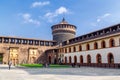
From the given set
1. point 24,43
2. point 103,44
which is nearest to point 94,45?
point 103,44

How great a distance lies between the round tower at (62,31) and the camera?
6425 centimetres

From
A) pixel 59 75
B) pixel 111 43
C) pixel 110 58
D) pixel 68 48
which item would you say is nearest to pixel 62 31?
pixel 68 48

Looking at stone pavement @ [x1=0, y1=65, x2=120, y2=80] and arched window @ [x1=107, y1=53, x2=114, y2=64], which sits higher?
arched window @ [x1=107, y1=53, x2=114, y2=64]

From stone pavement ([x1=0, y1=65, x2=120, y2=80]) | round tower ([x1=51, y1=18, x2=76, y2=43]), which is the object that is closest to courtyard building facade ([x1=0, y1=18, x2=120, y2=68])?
round tower ([x1=51, y1=18, x2=76, y2=43])

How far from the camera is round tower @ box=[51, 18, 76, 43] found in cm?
6425

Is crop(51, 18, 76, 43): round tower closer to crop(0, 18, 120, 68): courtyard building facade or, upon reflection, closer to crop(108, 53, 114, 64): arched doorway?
crop(0, 18, 120, 68): courtyard building facade

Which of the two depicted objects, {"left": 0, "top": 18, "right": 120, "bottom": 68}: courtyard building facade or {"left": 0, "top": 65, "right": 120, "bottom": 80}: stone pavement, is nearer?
{"left": 0, "top": 65, "right": 120, "bottom": 80}: stone pavement

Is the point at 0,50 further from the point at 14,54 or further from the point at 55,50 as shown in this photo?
the point at 55,50

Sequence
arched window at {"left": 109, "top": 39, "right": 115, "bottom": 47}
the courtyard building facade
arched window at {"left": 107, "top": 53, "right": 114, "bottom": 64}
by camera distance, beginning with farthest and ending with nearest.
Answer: the courtyard building facade → arched window at {"left": 107, "top": 53, "right": 114, "bottom": 64} → arched window at {"left": 109, "top": 39, "right": 115, "bottom": 47}

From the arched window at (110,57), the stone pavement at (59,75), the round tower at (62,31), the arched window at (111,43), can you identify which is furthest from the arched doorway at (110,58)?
the round tower at (62,31)

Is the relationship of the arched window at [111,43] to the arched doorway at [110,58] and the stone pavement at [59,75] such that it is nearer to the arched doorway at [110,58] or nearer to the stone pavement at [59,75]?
the arched doorway at [110,58]

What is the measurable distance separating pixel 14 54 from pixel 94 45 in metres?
25.7

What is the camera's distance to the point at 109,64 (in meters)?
36.3

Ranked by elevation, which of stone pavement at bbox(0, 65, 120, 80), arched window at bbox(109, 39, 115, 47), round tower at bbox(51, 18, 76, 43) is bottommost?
stone pavement at bbox(0, 65, 120, 80)
